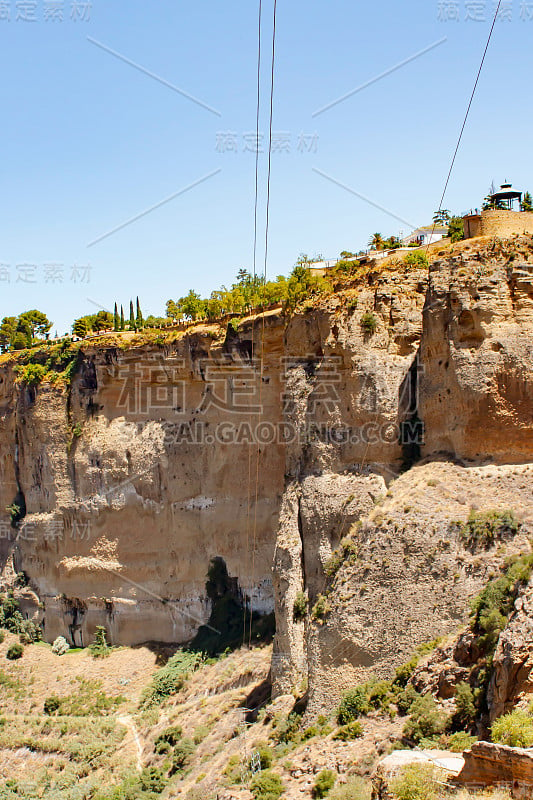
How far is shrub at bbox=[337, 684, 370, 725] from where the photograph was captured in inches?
1027

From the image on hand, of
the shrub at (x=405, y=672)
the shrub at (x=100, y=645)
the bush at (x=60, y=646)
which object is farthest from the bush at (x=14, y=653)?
the shrub at (x=405, y=672)

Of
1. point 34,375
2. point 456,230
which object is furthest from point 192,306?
point 456,230

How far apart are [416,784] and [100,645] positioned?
3074 cm

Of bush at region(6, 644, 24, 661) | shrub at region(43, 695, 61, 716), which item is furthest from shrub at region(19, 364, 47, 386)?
shrub at region(43, 695, 61, 716)

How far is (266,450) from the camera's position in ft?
137

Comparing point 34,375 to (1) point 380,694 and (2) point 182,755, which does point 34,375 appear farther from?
(1) point 380,694

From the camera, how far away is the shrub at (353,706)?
85.6 feet

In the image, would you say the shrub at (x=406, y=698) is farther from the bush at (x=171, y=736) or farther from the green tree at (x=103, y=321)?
the green tree at (x=103, y=321)

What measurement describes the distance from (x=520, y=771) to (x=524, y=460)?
41.2ft

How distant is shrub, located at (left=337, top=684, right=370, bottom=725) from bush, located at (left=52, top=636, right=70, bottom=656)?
24.7 meters

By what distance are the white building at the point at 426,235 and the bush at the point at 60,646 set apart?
26439mm

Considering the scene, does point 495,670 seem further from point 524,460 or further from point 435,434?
point 435,434

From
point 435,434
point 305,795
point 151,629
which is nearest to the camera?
point 305,795

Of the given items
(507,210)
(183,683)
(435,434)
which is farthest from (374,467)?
(183,683)
